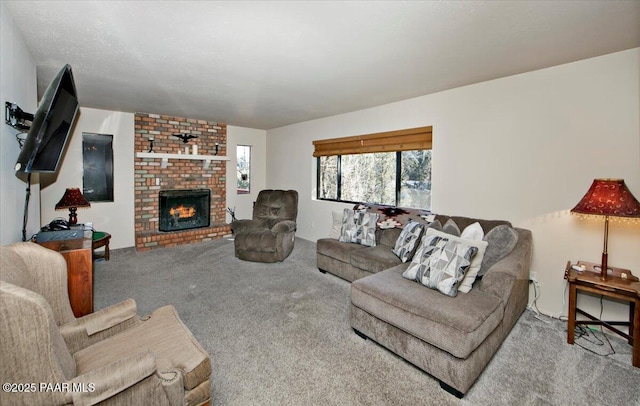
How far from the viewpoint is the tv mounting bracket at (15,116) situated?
1.90 m

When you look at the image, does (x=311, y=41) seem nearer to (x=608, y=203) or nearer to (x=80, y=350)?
(x=80, y=350)

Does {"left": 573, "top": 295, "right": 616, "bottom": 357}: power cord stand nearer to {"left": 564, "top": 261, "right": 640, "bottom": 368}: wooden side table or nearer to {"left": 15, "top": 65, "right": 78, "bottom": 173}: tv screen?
{"left": 564, "top": 261, "right": 640, "bottom": 368}: wooden side table

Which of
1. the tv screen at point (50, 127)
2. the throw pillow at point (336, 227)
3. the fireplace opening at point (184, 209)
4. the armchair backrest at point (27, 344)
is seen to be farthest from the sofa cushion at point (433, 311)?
the fireplace opening at point (184, 209)

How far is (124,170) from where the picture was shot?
4.93m

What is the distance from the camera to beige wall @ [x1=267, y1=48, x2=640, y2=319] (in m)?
2.40

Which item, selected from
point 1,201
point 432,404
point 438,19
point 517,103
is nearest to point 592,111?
point 517,103

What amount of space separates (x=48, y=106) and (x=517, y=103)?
3838 millimetres

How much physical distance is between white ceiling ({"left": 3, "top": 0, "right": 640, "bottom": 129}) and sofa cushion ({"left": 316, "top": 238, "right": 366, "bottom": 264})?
1.92m

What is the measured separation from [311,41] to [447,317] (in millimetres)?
2195

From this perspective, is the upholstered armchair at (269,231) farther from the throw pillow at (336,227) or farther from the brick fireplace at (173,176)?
the brick fireplace at (173,176)

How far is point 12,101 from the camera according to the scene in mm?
2031

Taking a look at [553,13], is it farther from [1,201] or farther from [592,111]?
[1,201]

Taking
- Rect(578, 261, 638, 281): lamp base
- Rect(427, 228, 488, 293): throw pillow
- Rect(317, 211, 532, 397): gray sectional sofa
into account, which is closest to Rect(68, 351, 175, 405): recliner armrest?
Rect(317, 211, 532, 397): gray sectional sofa

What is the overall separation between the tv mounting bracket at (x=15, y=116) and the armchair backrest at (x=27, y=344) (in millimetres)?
1577
